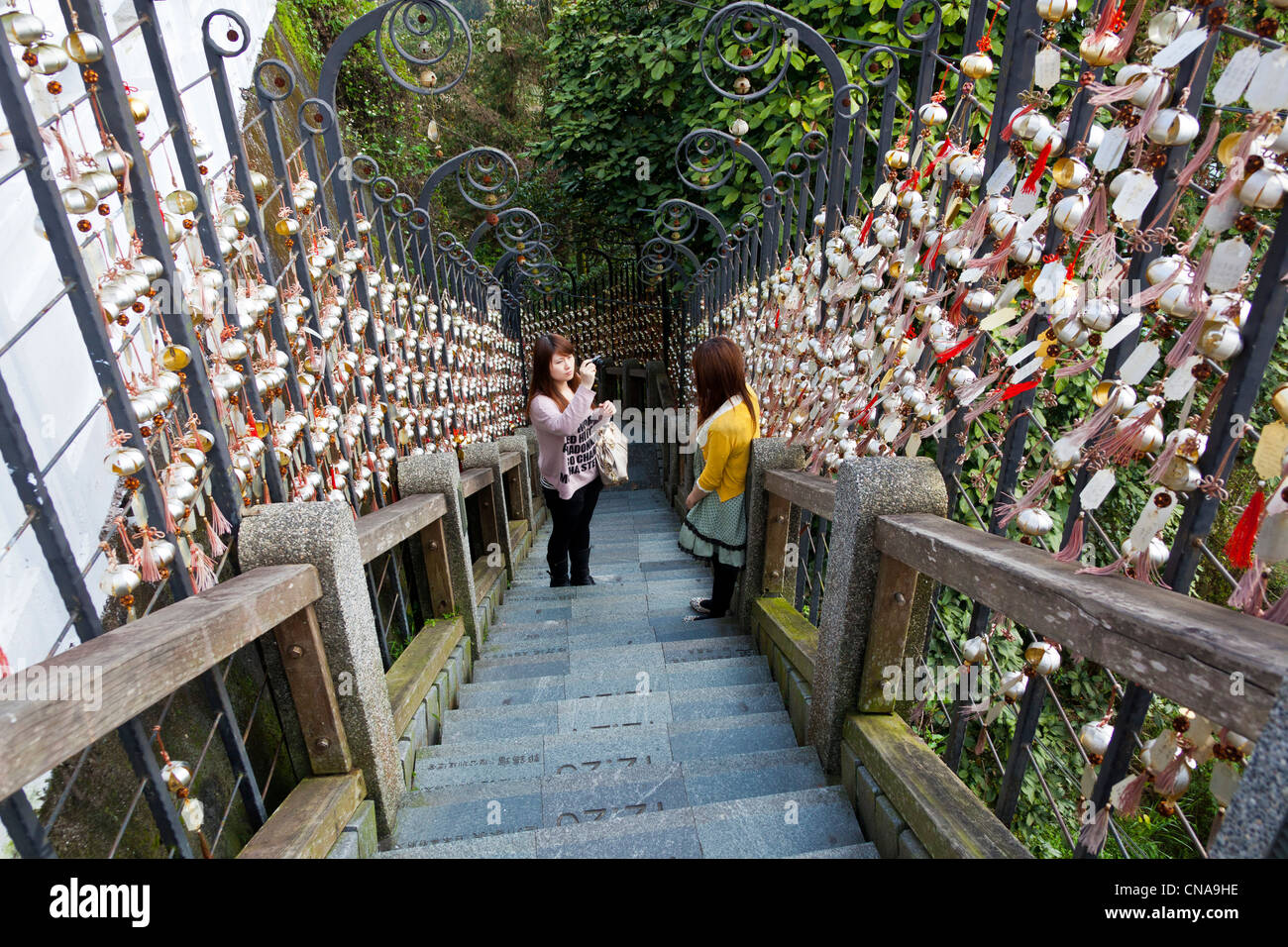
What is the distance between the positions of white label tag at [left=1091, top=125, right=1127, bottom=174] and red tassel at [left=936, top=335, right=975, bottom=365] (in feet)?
1.76

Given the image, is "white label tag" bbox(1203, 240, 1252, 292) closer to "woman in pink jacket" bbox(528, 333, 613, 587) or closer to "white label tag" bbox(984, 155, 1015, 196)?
"white label tag" bbox(984, 155, 1015, 196)

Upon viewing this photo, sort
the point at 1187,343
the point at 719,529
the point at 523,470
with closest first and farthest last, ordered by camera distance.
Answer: the point at 1187,343
the point at 719,529
the point at 523,470

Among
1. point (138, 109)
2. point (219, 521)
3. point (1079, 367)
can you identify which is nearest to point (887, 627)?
point (1079, 367)

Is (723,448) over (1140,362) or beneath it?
beneath

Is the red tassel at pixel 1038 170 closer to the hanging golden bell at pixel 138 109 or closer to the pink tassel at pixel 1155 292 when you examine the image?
the pink tassel at pixel 1155 292

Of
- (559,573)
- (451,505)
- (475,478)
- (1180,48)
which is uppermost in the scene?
(1180,48)

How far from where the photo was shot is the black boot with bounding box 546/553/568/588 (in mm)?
4488

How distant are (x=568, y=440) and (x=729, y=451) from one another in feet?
3.94

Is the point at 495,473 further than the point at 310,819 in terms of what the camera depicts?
Yes

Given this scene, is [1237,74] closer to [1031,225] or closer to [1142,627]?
[1031,225]

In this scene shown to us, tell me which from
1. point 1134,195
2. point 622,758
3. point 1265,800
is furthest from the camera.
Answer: point 622,758

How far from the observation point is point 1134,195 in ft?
3.47

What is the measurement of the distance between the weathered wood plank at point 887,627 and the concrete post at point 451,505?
206cm
